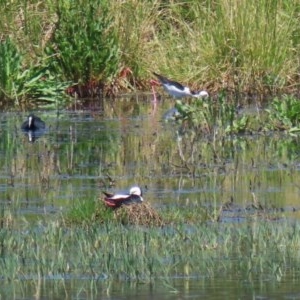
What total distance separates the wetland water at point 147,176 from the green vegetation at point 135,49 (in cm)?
267

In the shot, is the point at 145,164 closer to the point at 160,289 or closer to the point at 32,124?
the point at 32,124

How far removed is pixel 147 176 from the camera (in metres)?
12.3

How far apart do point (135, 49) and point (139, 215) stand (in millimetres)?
11851

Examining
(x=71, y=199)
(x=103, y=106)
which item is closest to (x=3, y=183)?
(x=71, y=199)

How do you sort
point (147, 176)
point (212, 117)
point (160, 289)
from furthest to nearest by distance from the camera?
point (212, 117) < point (147, 176) < point (160, 289)

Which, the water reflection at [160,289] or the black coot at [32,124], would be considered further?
the black coot at [32,124]

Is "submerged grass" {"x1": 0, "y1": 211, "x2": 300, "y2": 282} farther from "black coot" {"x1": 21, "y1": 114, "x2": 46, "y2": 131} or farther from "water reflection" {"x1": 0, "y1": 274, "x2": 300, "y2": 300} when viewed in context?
"black coot" {"x1": 21, "y1": 114, "x2": 46, "y2": 131}

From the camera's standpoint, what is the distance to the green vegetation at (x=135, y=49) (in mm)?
19938

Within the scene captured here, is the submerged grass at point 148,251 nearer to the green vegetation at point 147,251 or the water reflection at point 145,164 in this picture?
the green vegetation at point 147,251

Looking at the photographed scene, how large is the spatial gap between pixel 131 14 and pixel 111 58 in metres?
1.52

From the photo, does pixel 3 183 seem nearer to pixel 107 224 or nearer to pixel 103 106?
pixel 107 224

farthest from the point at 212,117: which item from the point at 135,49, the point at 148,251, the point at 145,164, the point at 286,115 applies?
the point at 148,251

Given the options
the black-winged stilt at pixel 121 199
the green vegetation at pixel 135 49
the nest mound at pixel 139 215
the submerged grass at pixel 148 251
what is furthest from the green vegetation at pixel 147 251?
the green vegetation at pixel 135 49

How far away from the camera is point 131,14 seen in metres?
21.6
